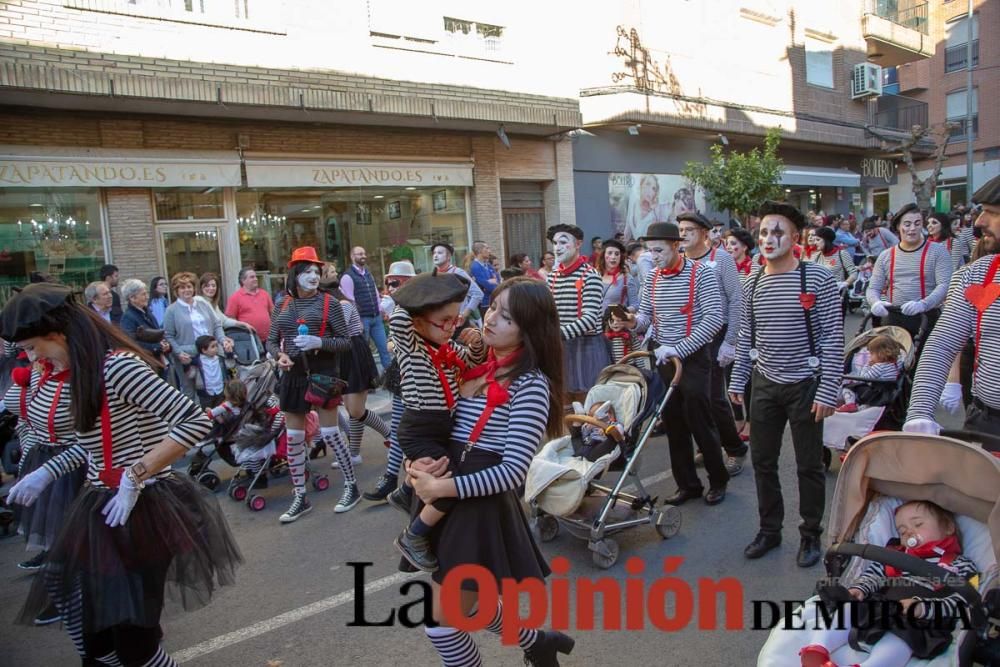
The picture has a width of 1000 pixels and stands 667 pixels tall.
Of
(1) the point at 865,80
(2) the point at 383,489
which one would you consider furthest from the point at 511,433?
(1) the point at 865,80

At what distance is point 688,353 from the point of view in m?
5.03

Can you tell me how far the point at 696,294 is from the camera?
528 cm

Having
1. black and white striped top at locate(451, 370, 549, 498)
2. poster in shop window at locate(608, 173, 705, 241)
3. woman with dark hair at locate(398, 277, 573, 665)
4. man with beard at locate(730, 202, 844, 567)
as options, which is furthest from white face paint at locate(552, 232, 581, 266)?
poster in shop window at locate(608, 173, 705, 241)

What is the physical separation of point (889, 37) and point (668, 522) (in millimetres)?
28412

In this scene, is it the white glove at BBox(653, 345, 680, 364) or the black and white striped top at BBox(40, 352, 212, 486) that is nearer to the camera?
the black and white striped top at BBox(40, 352, 212, 486)

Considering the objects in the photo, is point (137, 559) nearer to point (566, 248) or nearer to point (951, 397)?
point (951, 397)

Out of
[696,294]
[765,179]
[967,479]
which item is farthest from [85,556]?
[765,179]

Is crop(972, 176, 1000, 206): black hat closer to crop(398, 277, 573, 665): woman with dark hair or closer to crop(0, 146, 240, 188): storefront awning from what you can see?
crop(398, 277, 573, 665): woman with dark hair

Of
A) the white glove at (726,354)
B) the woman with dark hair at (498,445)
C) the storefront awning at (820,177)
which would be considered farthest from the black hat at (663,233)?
the storefront awning at (820,177)

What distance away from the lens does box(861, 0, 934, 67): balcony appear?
2591cm

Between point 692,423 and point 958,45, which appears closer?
point 692,423

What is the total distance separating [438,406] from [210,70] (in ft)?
34.9

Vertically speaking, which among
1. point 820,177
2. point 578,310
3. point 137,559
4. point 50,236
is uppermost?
point 820,177

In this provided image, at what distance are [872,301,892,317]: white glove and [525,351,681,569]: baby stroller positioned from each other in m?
3.16
